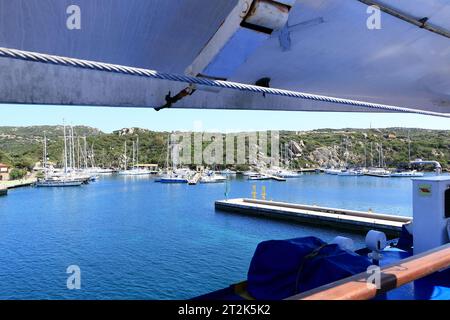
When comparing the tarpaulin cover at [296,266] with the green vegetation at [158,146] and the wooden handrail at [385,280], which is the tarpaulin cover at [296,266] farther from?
the green vegetation at [158,146]

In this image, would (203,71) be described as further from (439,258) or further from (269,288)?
(269,288)

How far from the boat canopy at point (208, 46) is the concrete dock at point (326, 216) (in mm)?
20110

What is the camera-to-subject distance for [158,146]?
10819 cm

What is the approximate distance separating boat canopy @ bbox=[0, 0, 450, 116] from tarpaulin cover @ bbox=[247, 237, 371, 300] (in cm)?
153

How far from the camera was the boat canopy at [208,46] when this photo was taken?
6.42 feet

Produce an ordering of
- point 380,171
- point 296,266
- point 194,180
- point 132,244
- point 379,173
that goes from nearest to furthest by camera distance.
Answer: point 296,266
point 132,244
point 194,180
point 379,173
point 380,171

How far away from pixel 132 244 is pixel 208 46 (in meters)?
22.0

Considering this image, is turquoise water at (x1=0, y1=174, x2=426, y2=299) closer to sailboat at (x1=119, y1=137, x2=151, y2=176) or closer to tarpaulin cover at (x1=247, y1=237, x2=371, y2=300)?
tarpaulin cover at (x1=247, y1=237, x2=371, y2=300)

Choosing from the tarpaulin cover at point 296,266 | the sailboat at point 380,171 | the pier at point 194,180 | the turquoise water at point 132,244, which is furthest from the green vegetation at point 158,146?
the tarpaulin cover at point 296,266

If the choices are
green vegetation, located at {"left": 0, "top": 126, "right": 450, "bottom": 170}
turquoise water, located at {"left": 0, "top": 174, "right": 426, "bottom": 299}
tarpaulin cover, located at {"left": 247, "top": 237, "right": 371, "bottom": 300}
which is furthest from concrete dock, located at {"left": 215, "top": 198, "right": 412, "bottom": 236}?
green vegetation, located at {"left": 0, "top": 126, "right": 450, "bottom": 170}

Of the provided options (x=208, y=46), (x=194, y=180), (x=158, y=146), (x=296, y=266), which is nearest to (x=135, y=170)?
(x=158, y=146)

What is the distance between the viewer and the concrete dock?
22.9 metres

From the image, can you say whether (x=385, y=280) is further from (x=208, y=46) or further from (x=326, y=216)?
(x=326, y=216)
